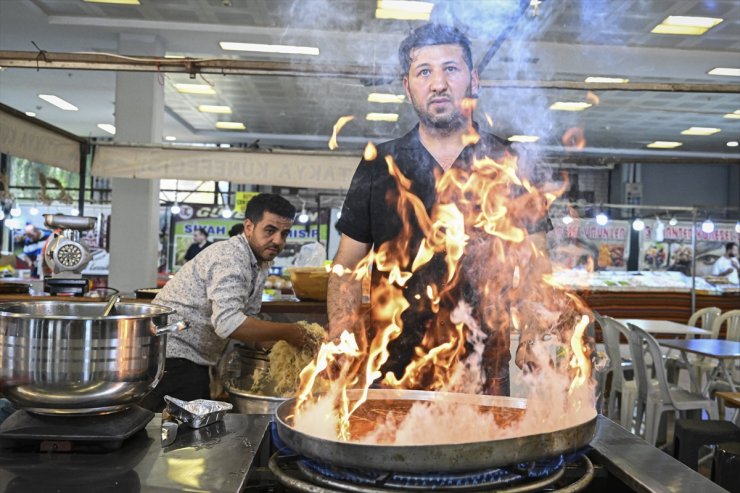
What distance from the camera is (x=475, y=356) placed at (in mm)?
2232

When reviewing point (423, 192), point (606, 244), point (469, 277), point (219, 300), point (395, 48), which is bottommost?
point (219, 300)

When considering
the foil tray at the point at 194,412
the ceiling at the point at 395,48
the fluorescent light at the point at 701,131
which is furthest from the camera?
the fluorescent light at the point at 701,131

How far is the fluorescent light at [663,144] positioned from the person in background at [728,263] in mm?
4072

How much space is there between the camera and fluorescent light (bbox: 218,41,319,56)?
10.2m

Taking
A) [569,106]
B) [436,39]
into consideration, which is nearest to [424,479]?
[436,39]

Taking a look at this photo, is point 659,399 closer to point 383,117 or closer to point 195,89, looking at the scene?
point 383,117

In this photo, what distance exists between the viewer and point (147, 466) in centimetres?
143

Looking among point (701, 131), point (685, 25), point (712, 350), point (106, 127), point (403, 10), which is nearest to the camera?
point (712, 350)

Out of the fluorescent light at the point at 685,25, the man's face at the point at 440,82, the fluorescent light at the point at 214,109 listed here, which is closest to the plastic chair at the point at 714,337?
the fluorescent light at the point at 685,25

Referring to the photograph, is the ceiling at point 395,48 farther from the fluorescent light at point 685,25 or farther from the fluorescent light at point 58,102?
the fluorescent light at point 58,102

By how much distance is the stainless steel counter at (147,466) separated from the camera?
1.31 meters

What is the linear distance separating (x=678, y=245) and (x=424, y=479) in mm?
14446

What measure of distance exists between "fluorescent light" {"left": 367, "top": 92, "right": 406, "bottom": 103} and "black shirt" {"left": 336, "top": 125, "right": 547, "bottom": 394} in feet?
24.2

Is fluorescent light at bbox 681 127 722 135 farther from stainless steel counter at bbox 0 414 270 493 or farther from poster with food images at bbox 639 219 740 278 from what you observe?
stainless steel counter at bbox 0 414 270 493
